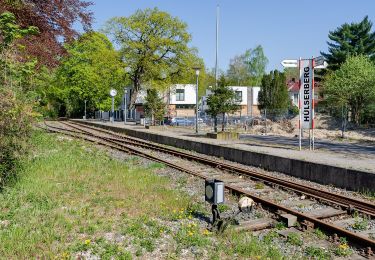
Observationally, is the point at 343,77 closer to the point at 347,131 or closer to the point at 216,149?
the point at 347,131

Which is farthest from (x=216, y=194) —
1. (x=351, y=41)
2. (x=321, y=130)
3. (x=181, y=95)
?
(x=181, y=95)

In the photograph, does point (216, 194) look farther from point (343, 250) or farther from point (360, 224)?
point (360, 224)

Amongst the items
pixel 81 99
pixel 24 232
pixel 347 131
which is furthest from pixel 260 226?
pixel 81 99

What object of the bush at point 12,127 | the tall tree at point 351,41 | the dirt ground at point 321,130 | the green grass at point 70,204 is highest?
the tall tree at point 351,41

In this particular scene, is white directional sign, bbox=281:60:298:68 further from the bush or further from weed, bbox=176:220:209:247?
weed, bbox=176:220:209:247

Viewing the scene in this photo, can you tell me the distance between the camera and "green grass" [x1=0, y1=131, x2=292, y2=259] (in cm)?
566

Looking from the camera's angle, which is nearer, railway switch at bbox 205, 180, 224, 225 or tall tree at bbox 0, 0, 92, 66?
railway switch at bbox 205, 180, 224, 225

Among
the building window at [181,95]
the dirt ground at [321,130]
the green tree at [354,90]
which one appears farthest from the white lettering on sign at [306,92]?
the building window at [181,95]

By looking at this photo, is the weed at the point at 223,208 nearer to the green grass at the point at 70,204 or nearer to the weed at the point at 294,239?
the green grass at the point at 70,204

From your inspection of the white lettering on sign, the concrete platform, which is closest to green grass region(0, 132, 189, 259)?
the concrete platform

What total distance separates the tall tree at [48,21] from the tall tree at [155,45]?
28.2 m

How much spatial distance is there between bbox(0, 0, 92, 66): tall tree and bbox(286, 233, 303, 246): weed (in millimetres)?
12078

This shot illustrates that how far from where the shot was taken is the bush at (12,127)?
807 centimetres

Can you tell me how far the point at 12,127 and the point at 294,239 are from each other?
19.0 feet
